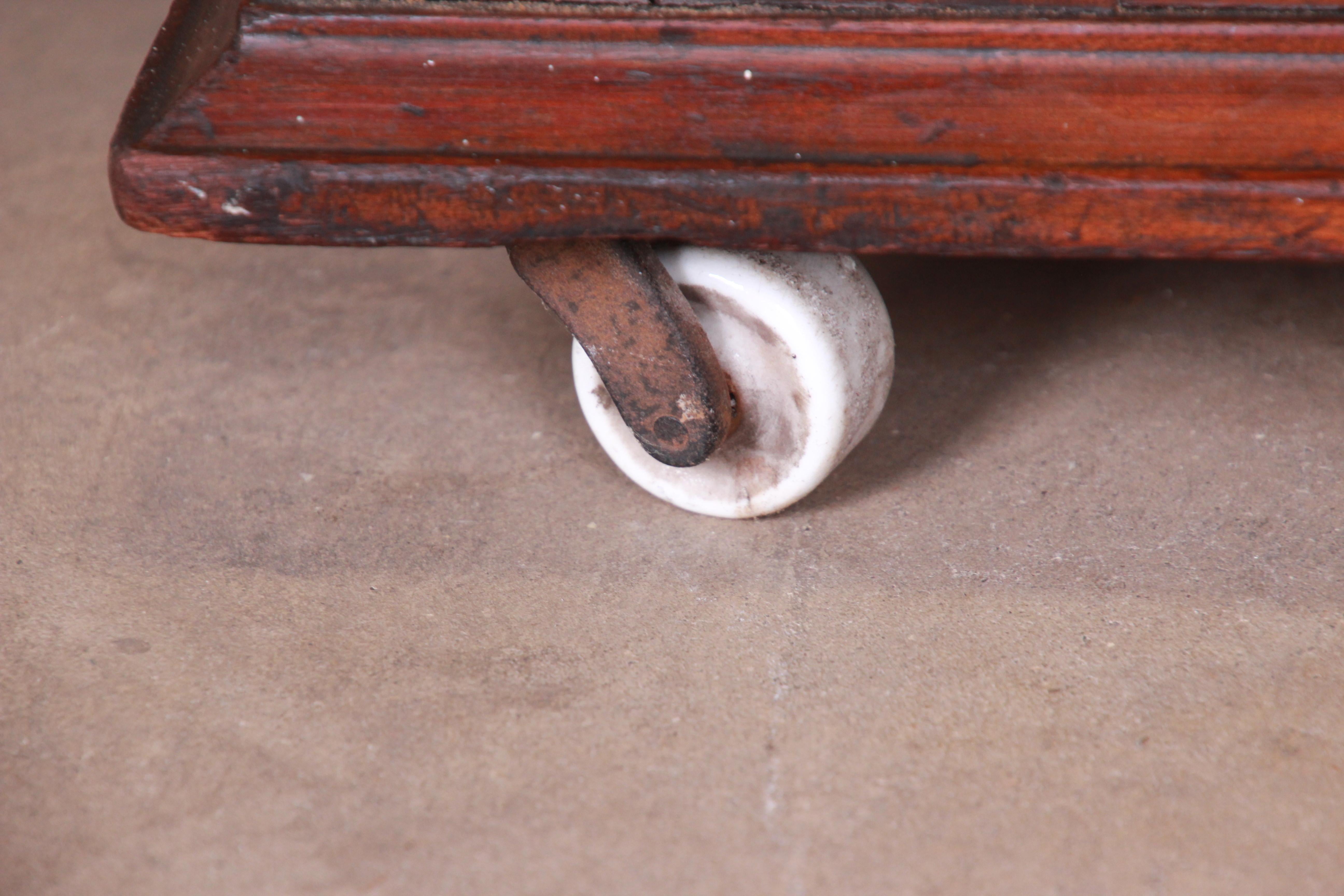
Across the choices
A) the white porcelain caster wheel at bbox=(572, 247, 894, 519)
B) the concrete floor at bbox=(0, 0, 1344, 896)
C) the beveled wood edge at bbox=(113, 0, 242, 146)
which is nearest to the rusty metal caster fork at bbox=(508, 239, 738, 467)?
the white porcelain caster wheel at bbox=(572, 247, 894, 519)

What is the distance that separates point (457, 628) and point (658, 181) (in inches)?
20.2

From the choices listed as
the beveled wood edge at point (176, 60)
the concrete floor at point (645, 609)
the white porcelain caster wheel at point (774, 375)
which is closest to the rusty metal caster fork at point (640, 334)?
the white porcelain caster wheel at point (774, 375)

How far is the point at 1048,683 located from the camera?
49.7 inches

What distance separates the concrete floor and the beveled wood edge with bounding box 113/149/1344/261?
39cm

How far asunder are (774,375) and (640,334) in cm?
16

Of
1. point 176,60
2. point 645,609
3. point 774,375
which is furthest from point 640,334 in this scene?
point 176,60

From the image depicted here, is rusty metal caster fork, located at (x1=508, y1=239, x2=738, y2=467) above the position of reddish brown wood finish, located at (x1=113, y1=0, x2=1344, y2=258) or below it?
below

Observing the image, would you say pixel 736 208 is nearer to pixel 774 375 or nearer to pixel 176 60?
pixel 774 375

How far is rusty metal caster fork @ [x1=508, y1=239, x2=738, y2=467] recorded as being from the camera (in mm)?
1329

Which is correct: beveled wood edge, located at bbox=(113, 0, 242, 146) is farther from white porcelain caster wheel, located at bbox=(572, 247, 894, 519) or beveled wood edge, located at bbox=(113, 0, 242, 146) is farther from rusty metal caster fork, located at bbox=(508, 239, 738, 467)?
white porcelain caster wheel, located at bbox=(572, 247, 894, 519)

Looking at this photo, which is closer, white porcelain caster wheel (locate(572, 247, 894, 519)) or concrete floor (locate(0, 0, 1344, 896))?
concrete floor (locate(0, 0, 1344, 896))

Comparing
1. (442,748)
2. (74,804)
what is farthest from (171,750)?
(442,748)

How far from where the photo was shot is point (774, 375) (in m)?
1.40

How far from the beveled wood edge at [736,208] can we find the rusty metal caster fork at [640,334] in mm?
98
